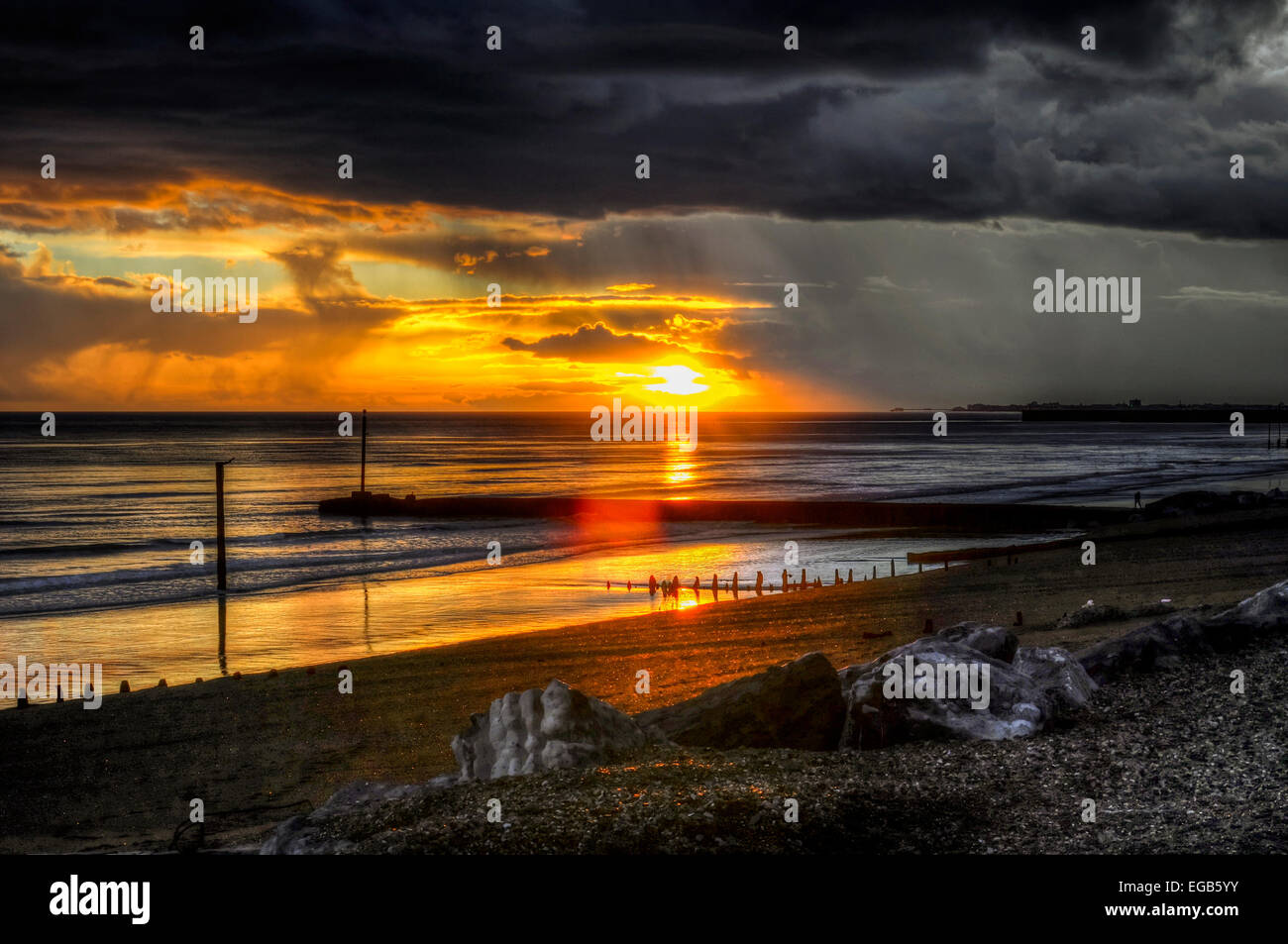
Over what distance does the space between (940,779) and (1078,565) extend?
71.9 feet

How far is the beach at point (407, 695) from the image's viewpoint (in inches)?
471

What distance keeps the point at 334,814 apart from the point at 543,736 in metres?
1.74

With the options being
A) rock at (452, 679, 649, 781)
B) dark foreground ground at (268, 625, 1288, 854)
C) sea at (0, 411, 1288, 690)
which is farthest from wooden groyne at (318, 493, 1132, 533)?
rock at (452, 679, 649, 781)

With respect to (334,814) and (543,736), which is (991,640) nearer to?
(543,736)

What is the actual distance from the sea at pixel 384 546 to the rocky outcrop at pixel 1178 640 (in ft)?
52.6

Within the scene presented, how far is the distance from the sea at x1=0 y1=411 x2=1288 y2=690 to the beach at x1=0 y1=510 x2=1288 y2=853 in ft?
10.5

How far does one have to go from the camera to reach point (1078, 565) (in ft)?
89.6

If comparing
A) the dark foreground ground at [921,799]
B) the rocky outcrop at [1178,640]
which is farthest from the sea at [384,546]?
the rocky outcrop at [1178,640]

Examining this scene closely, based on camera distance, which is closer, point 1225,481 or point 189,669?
point 189,669

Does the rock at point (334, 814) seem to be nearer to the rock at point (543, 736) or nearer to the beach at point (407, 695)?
the rock at point (543, 736)
